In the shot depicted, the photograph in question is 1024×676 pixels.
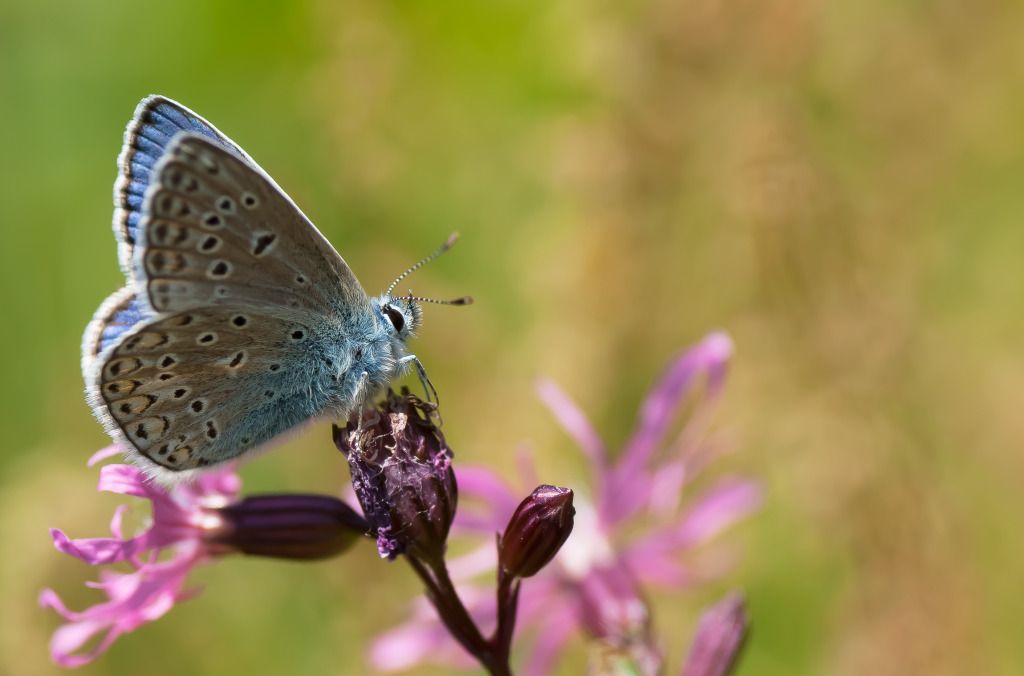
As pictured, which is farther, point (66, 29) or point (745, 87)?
point (66, 29)

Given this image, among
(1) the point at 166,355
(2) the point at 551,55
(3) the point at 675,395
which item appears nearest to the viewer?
(1) the point at 166,355

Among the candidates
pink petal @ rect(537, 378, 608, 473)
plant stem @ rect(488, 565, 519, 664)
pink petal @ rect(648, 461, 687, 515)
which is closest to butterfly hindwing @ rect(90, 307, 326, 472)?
plant stem @ rect(488, 565, 519, 664)

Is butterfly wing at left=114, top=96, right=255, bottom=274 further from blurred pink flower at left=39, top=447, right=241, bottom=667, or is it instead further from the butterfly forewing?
blurred pink flower at left=39, top=447, right=241, bottom=667

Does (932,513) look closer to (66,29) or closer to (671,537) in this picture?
(671,537)

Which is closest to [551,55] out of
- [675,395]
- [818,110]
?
[818,110]

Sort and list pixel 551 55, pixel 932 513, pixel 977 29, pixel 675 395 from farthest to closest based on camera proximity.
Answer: pixel 551 55 → pixel 977 29 → pixel 932 513 → pixel 675 395
